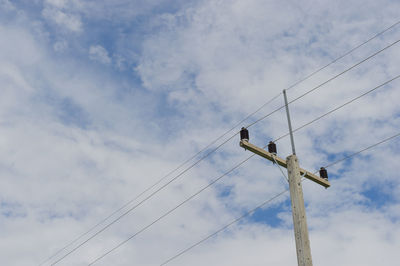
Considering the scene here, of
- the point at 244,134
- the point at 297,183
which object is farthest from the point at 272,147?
the point at 297,183

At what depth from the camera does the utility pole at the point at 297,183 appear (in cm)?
844

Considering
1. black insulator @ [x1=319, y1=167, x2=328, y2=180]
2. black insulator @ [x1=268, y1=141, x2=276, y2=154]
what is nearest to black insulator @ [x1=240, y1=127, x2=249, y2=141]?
black insulator @ [x1=268, y1=141, x2=276, y2=154]

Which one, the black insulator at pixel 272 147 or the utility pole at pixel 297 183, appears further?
the black insulator at pixel 272 147

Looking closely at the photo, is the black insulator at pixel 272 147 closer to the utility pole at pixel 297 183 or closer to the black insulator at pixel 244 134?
the utility pole at pixel 297 183

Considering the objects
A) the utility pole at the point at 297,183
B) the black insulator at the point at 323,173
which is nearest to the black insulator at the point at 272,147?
the utility pole at the point at 297,183

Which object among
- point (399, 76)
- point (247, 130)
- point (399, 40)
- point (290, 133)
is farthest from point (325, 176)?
point (399, 40)

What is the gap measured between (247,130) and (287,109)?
126cm

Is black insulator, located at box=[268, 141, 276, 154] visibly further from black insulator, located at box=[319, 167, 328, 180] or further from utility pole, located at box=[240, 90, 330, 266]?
black insulator, located at box=[319, 167, 328, 180]

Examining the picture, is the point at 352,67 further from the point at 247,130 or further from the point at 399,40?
the point at 247,130

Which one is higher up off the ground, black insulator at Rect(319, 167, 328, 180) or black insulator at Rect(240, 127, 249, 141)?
black insulator at Rect(240, 127, 249, 141)

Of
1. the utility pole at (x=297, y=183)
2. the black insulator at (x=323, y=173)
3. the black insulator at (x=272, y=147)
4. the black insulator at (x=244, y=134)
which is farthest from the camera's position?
the black insulator at (x=323, y=173)

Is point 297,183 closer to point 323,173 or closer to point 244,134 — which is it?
point 244,134

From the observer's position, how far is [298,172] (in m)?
9.66

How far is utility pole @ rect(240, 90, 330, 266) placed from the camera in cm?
844
